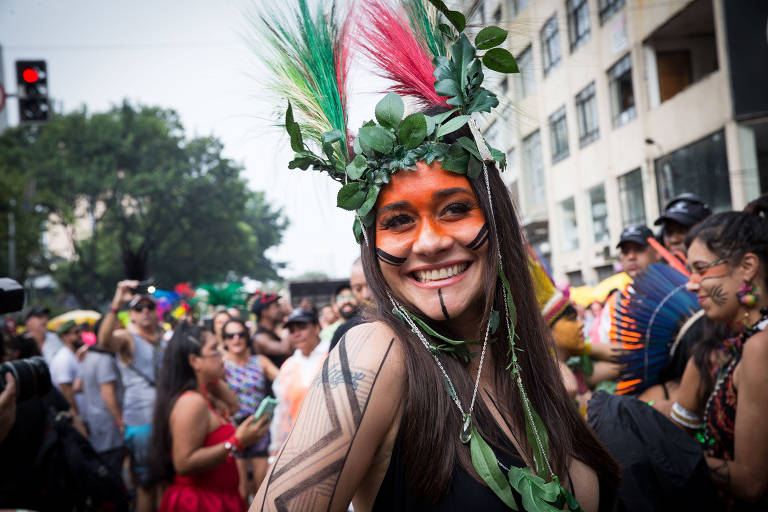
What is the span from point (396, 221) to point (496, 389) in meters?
0.58

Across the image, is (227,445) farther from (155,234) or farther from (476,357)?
(155,234)

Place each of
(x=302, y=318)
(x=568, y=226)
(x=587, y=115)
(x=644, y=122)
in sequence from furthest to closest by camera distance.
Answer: (x=568, y=226) → (x=587, y=115) → (x=644, y=122) → (x=302, y=318)

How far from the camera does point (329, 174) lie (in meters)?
1.92

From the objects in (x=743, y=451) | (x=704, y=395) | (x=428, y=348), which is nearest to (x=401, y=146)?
(x=428, y=348)

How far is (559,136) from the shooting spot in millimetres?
17625

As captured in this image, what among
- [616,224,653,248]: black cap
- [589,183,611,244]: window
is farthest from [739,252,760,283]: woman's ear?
[589,183,611,244]: window

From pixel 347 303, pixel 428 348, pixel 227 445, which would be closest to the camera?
pixel 428 348

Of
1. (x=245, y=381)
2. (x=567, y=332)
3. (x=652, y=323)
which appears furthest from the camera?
(x=245, y=381)

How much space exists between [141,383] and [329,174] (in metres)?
4.79

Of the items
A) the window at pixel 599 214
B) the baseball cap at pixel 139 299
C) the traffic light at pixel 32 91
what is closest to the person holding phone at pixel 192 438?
the baseball cap at pixel 139 299

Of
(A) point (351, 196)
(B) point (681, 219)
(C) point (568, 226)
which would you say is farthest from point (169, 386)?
(C) point (568, 226)

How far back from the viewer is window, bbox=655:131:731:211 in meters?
11.8

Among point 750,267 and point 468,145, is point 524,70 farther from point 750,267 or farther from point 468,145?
point 750,267

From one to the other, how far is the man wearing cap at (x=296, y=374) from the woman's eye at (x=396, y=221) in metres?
3.31
